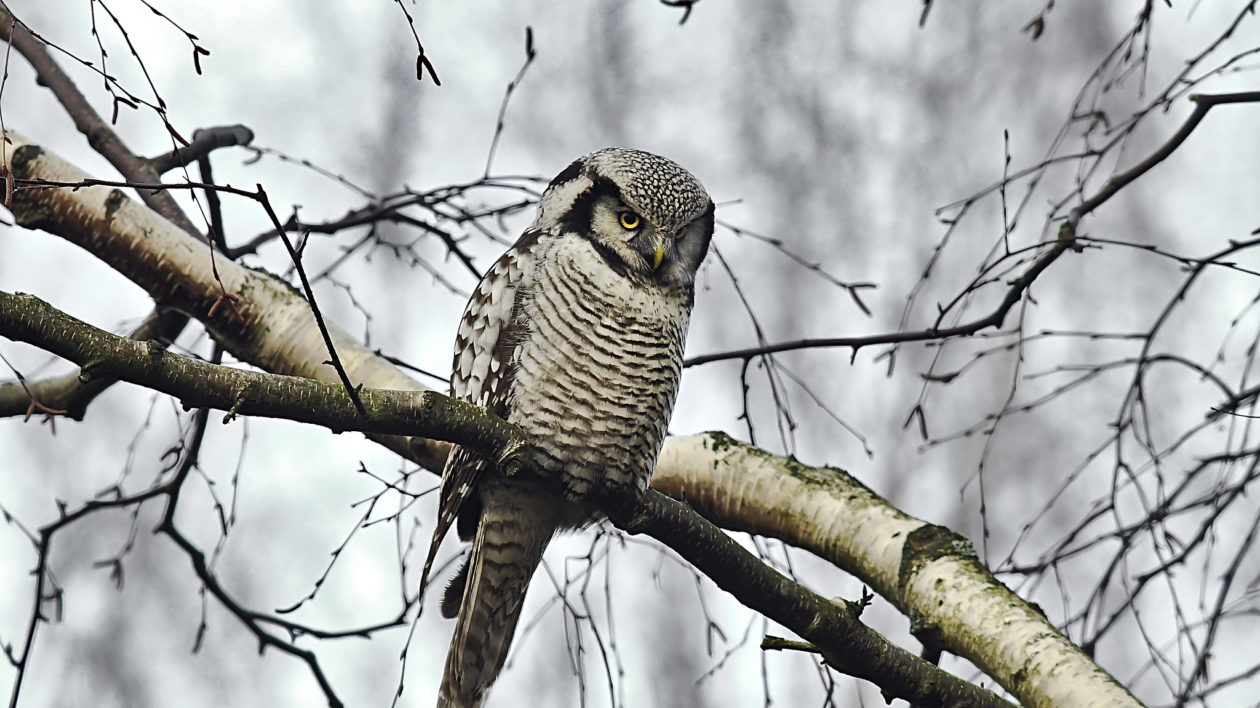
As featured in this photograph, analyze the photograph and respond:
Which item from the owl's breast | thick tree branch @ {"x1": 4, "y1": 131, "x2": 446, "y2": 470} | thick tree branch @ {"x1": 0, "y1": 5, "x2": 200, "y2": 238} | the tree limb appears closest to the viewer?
the tree limb

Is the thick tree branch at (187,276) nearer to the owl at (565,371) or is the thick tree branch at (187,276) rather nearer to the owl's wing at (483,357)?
the owl's wing at (483,357)

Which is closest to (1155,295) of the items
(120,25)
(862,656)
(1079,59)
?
(1079,59)

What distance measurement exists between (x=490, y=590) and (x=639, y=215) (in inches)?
45.9

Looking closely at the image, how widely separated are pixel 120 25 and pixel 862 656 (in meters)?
1.92

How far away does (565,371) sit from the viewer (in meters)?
2.96

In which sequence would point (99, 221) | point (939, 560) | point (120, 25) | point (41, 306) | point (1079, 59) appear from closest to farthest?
1. point (41, 306)
2. point (120, 25)
3. point (939, 560)
4. point (99, 221)
5. point (1079, 59)

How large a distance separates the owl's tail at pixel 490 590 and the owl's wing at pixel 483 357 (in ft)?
0.39

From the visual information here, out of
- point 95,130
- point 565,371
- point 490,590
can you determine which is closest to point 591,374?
point 565,371

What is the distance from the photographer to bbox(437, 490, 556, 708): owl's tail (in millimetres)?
3049

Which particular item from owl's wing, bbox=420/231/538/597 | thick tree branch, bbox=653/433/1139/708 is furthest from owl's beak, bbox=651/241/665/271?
thick tree branch, bbox=653/433/1139/708

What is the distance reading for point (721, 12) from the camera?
487 inches

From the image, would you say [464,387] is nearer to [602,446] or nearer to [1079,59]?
[602,446]

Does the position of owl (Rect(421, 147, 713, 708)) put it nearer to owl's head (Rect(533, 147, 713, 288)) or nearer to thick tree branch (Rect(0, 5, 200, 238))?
owl's head (Rect(533, 147, 713, 288))

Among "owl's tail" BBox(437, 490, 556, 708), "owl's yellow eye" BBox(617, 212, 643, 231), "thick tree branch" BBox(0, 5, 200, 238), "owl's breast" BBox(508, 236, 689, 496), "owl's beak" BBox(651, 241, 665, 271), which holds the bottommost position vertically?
"owl's tail" BBox(437, 490, 556, 708)
